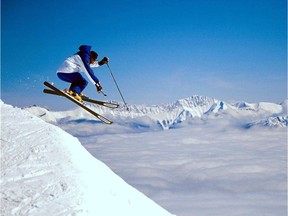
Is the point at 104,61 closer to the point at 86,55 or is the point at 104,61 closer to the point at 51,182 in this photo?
the point at 86,55

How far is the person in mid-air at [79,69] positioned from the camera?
13008 mm

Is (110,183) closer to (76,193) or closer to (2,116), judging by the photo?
(76,193)

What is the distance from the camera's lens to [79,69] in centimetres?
1321

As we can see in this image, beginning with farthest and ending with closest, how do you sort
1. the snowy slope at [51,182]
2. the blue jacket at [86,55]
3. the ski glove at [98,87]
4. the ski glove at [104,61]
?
the ski glove at [104,61], the ski glove at [98,87], the blue jacket at [86,55], the snowy slope at [51,182]

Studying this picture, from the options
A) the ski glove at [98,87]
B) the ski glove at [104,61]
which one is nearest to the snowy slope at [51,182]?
the ski glove at [98,87]

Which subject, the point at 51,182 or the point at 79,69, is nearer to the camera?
the point at 51,182

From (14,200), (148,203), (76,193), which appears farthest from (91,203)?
(148,203)

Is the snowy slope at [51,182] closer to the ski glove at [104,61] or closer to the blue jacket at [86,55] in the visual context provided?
the blue jacket at [86,55]

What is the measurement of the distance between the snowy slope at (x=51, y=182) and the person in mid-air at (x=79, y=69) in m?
3.08

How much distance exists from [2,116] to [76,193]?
6235 millimetres

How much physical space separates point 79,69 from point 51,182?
6540 mm

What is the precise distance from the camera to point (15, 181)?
24.9 ft

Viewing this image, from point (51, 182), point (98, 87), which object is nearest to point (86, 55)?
point (98, 87)

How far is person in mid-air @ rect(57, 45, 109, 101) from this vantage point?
1301cm
